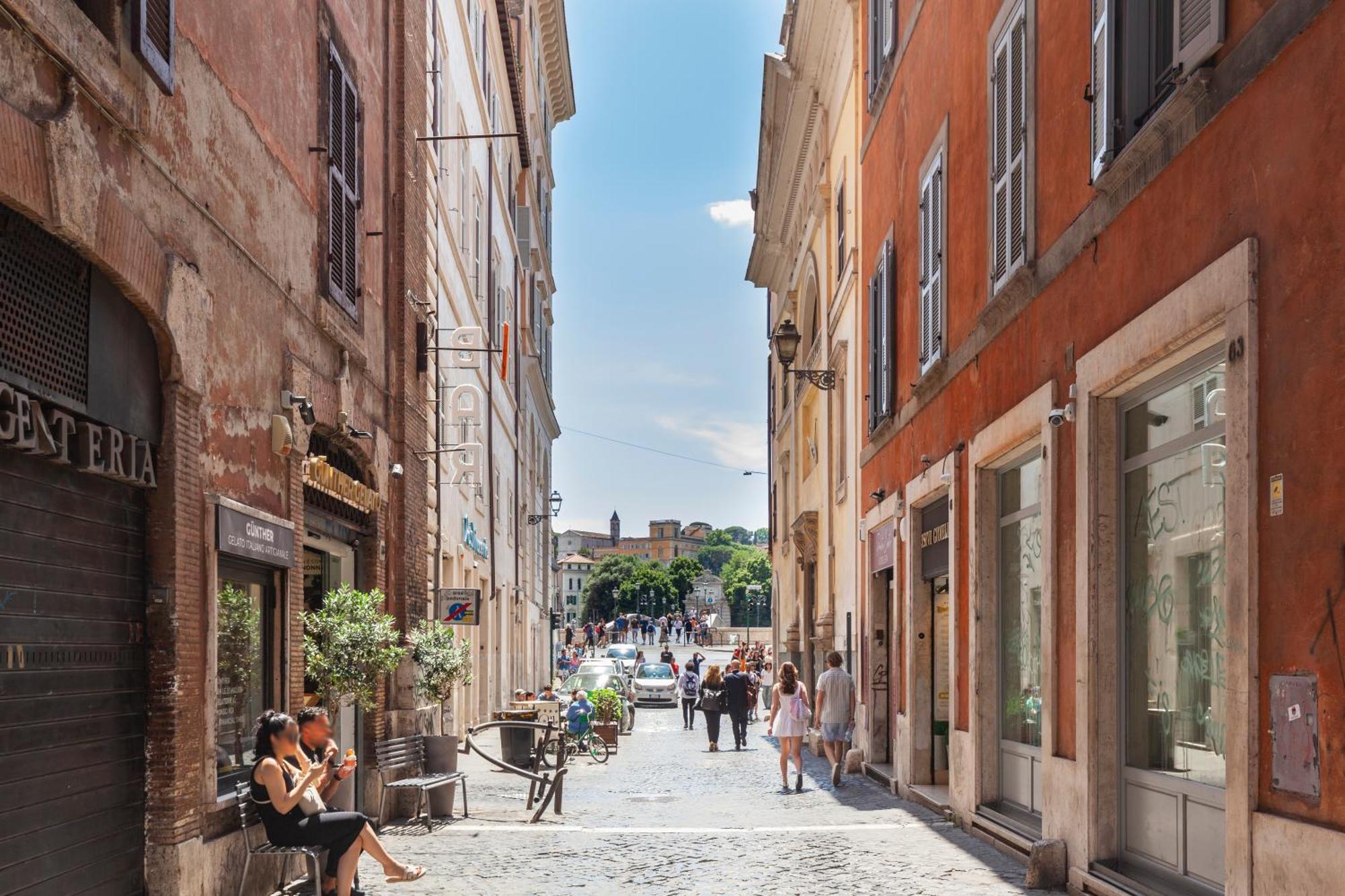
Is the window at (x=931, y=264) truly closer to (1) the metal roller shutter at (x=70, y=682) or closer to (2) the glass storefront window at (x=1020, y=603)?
(2) the glass storefront window at (x=1020, y=603)

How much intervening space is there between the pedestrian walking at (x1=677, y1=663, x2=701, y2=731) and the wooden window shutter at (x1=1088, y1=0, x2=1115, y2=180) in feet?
90.7

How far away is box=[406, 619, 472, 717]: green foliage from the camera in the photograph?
15.5 metres

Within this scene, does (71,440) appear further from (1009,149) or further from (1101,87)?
(1009,149)

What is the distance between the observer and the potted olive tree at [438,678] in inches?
569

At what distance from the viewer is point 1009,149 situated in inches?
473

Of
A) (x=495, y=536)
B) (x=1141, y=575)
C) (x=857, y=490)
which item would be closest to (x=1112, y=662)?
(x=1141, y=575)

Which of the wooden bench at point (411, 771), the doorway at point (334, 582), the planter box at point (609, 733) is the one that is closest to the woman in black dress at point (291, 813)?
the doorway at point (334, 582)

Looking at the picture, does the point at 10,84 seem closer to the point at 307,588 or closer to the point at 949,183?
the point at 307,588

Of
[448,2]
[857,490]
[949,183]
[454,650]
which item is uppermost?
[448,2]

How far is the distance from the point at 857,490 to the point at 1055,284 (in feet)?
39.8

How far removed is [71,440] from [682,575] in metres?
167

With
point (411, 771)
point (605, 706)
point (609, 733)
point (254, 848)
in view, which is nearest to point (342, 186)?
point (411, 771)

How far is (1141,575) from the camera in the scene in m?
9.08

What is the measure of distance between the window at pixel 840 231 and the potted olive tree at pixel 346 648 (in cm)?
1333
